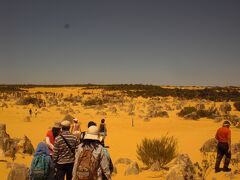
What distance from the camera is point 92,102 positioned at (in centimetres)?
4147

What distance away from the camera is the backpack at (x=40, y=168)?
17.2 feet

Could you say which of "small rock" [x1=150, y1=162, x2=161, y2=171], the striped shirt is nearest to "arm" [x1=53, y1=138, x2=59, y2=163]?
the striped shirt

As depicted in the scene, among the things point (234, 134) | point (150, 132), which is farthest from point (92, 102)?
point (234, 134)

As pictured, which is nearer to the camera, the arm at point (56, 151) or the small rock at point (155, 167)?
the arm at point (56, 151)

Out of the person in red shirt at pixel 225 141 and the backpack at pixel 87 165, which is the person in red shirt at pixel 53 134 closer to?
the backpack at pixel 87 165

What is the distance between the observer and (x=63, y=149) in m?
5.84

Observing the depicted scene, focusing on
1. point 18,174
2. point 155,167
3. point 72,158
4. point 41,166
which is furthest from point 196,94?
point 41,166

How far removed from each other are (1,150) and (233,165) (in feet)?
25.8

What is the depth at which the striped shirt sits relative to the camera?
5.83m

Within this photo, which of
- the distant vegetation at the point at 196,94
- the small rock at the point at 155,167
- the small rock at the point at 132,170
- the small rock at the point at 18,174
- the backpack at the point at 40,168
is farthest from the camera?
the distant vegetation at the point at 196,94

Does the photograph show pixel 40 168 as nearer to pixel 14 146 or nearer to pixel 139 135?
pixel 14 146

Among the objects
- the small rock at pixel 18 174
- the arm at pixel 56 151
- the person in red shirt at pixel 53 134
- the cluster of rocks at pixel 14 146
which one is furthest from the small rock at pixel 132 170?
the cluster of rocks at pixel 14 146

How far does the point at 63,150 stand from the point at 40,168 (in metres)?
0.67

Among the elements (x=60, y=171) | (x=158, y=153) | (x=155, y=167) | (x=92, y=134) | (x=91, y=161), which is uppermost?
(x=92, y=134)
